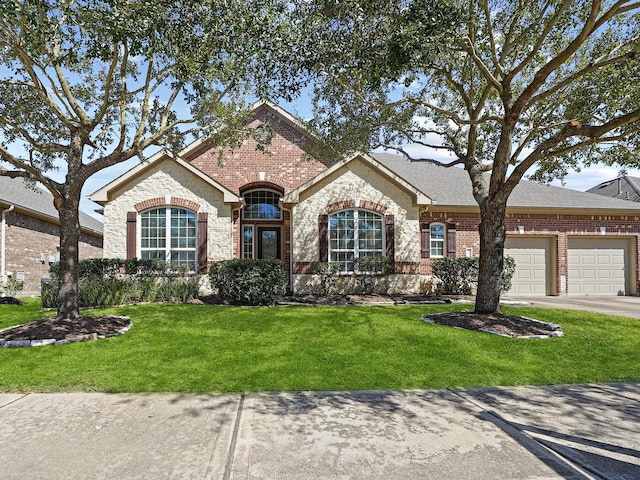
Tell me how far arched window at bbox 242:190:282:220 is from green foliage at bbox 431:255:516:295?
6683 millimetres

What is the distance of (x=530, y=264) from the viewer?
16406 millimetres

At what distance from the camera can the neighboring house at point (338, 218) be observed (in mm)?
13211

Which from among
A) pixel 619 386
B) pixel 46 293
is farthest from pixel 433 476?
pixel 46 293

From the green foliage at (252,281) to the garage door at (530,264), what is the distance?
10.3m

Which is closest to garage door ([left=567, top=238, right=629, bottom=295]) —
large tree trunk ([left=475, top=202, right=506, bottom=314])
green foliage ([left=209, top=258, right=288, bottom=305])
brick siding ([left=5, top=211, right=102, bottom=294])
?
large tree trunk ([left=475, top=202, right=506, bottom=314])

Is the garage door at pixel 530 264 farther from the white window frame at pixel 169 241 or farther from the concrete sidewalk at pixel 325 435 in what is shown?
the white window frame at pixel 169 241

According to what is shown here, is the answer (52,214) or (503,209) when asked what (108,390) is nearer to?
(503,209)

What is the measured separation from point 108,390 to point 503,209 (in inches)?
327

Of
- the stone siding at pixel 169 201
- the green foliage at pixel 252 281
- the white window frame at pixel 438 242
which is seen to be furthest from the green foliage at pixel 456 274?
the stone siding at pixel 169 201

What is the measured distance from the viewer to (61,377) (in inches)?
209

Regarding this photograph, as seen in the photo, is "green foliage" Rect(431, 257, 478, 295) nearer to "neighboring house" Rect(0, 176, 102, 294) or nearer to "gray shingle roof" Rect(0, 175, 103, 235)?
"neighboring house" Rect(0, 176, 102, 294)

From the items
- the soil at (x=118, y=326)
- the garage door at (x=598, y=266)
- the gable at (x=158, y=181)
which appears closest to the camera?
the soil at (x=118, y=326)

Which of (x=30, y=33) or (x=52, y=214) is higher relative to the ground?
(x=30, y=33)

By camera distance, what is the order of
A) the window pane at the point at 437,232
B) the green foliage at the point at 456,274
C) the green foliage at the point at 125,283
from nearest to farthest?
1. the green foliage at the point at 125,283
2. the green foliage at the point at 456,274
3. the window pane at the point at 437,232
